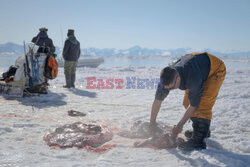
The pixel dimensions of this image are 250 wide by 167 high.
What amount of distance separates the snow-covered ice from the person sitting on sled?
0.29 m

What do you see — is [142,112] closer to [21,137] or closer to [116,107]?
[116,107]

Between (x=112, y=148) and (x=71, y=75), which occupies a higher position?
(x=71, y=75)

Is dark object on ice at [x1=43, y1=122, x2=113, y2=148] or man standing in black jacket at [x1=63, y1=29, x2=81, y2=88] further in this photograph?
man standing in black jacket at [x1=63, y1=29, x2=81, y2=88]

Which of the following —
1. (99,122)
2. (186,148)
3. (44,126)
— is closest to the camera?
(186,148)

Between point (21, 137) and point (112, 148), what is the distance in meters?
1.35

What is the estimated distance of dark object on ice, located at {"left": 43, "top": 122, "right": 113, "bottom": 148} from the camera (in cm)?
285

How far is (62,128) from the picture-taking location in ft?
10.9

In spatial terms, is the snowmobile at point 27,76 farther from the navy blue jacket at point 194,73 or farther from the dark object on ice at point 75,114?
the navy blue jacket at point 194,73

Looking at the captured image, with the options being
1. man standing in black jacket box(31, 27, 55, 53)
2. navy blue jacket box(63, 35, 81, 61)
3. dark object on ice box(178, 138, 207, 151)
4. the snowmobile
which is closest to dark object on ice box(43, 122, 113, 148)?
dark object on ice box(178, 138, 207, 151)

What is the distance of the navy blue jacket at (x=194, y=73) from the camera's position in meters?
2.40

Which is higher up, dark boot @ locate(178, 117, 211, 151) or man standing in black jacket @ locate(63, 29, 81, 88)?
man standing in black jacket @ locate(63, 29, 81, 88)

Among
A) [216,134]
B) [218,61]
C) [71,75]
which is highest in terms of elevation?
[218,61]

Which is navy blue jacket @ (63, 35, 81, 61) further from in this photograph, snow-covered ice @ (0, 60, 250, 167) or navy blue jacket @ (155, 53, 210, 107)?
navy blue jacket @ (155, 53, 210, 107)

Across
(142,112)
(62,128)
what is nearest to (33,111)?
(62,128)
